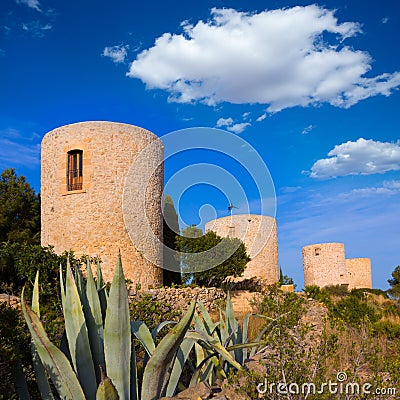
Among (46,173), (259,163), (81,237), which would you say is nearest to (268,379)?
(259,163)

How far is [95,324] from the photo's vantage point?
9.11 feet

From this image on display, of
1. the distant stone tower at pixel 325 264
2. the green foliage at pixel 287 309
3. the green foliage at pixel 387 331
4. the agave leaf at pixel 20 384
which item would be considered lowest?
the green foliage at pixel 387 331

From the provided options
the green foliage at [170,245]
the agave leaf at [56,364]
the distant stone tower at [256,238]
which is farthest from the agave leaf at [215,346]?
the distant stone tower at [256,238]

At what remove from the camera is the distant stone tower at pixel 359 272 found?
26.8 m

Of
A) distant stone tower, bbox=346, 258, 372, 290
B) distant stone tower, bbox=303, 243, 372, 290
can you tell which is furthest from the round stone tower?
distant stone tower, bbox=346, 258, 372, 290

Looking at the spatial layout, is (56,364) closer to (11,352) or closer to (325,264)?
(11,352)

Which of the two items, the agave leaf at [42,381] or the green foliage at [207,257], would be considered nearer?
the agave leaf at [42,381]

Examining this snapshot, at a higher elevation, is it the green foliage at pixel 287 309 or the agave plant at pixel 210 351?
the green foliage at pixel 287 309

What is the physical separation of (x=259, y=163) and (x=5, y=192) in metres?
8.81

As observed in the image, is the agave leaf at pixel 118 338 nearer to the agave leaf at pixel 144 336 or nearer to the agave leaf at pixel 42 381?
the agave leaf at pixel 144 336

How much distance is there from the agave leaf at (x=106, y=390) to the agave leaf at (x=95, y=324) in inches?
15.1

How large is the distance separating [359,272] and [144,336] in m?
26.5

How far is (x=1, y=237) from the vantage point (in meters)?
13.4

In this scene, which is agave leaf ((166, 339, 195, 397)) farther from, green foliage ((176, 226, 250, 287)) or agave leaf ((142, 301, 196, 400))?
green foliage ((176, 226, 250, 287))
